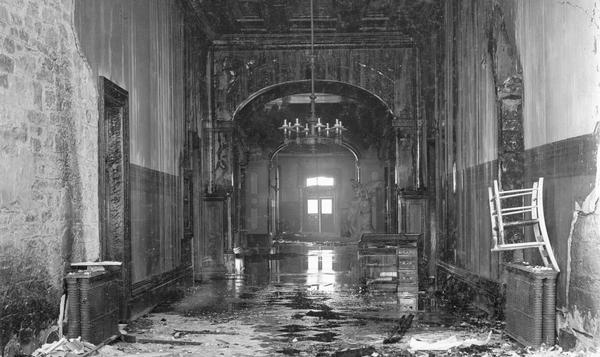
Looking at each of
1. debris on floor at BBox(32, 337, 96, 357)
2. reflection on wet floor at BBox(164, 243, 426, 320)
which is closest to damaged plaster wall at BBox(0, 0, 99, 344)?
debris on floor at BBox(32, 337, 96, 357)

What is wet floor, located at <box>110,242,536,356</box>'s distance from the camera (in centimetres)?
671

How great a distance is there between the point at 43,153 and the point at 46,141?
121mm

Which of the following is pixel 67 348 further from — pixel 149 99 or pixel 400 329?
pixel 149 99

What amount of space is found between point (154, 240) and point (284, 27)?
18.1ft

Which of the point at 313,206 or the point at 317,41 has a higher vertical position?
the point at 317,41

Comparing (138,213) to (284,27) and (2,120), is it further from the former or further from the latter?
(284,27)

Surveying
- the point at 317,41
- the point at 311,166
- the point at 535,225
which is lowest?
the point at 535,225

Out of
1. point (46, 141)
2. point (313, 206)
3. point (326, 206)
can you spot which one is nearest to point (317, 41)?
point (46, 141)

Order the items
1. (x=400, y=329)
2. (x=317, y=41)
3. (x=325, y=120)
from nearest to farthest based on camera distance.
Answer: (x=400, y=329), (x=317, y=41), (x=325, y=120)

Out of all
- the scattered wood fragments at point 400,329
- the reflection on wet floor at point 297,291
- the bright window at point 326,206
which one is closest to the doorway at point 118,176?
the reflection on wet floor at point 297,291

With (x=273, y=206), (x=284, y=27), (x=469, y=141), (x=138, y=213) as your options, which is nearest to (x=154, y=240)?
(x=138, y=213)

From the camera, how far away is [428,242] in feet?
44.6

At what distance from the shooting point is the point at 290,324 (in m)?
8.15

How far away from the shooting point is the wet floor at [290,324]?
6.71 meters
